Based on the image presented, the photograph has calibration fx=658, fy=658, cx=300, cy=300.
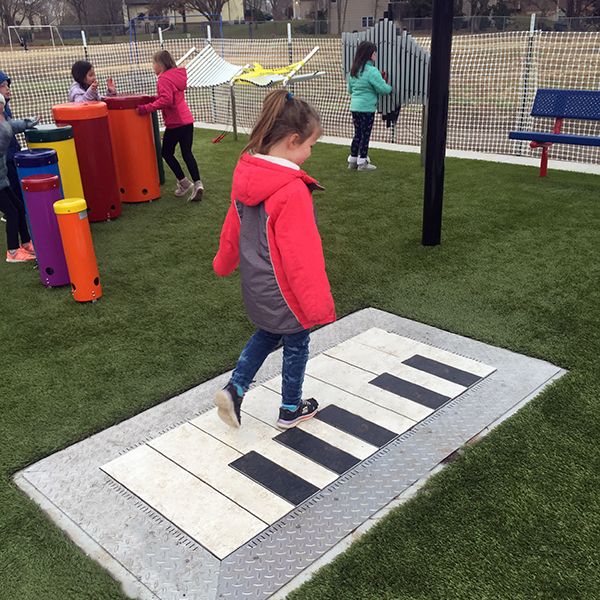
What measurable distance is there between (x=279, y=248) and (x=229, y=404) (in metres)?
0.92

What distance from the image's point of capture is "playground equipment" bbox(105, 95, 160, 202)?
7660 millimetres

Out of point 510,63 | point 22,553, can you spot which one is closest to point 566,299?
point 22,553

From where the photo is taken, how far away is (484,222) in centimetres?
692

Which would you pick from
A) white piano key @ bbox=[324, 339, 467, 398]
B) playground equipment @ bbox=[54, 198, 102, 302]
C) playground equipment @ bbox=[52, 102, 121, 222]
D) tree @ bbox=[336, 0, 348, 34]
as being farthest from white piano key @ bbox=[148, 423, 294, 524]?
tree @ bbox=[336, 0, 348, 34]

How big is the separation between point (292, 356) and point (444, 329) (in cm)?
164

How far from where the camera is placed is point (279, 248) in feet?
9.78

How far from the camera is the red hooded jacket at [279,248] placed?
2.92 meters

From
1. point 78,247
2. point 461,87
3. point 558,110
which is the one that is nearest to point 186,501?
point 78,247

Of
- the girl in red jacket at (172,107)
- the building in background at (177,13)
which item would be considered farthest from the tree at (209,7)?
the girl in red jacket at (172,107)

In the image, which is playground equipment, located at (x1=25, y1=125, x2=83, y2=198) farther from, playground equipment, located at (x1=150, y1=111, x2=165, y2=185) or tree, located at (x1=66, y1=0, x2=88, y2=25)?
tree, located at (x1=66, y1=0, x2=88, y2=25)

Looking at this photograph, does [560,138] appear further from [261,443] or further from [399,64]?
[261,443]

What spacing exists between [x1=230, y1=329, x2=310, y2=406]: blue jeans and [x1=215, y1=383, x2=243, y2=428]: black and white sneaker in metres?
0.05

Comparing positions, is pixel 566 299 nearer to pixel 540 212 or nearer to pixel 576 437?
pixel 576 437

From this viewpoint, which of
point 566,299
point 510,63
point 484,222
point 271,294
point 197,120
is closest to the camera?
point 271,294
